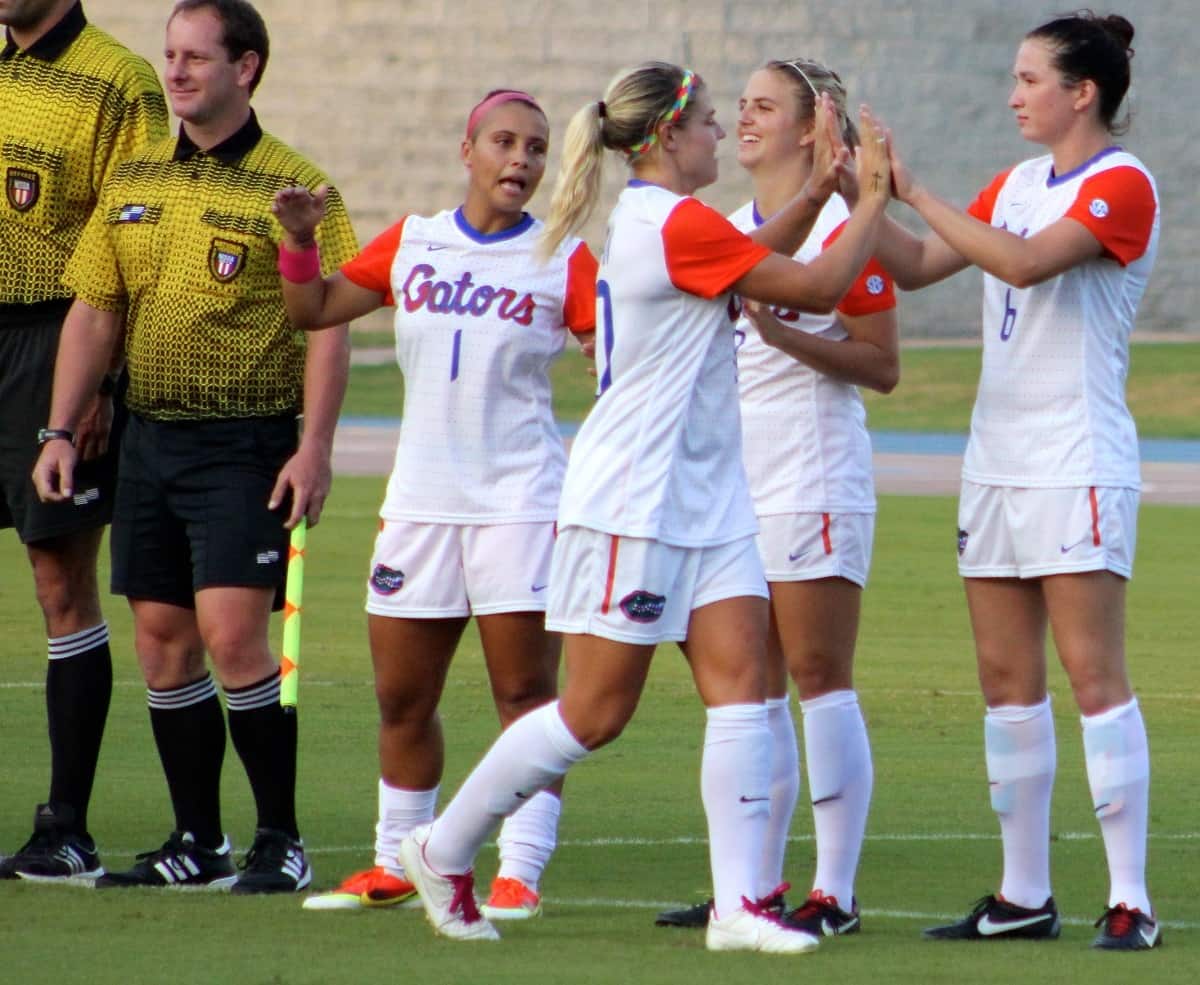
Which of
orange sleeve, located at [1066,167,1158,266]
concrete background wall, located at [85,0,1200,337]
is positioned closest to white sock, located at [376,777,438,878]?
orange sleeve, located at [1066,167,1158,266]

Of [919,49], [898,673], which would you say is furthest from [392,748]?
[919,49]

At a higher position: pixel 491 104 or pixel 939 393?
pixel 491 104

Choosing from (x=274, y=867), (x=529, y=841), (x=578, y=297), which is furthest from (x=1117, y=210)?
(x=274, y=867)

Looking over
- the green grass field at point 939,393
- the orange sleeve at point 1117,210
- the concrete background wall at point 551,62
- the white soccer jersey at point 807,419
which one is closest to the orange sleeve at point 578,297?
the white soccer jersey at point 807,419

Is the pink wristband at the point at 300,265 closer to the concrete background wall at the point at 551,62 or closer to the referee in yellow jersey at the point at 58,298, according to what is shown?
the referee in yellow jersey at the point at 58,298

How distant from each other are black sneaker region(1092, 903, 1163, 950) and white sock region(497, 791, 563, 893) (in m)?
→ 1.32

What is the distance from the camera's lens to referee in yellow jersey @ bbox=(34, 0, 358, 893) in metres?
6.27

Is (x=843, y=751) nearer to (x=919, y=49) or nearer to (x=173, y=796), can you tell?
(x=173, y=796)

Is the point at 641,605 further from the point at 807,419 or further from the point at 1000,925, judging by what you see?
the point at 1000,925

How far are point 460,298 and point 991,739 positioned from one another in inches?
63.3

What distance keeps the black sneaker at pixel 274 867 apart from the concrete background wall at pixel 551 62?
27.7 m

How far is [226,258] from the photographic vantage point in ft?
20.6

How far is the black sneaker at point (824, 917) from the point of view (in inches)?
226

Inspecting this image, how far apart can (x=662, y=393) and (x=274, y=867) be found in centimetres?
172
